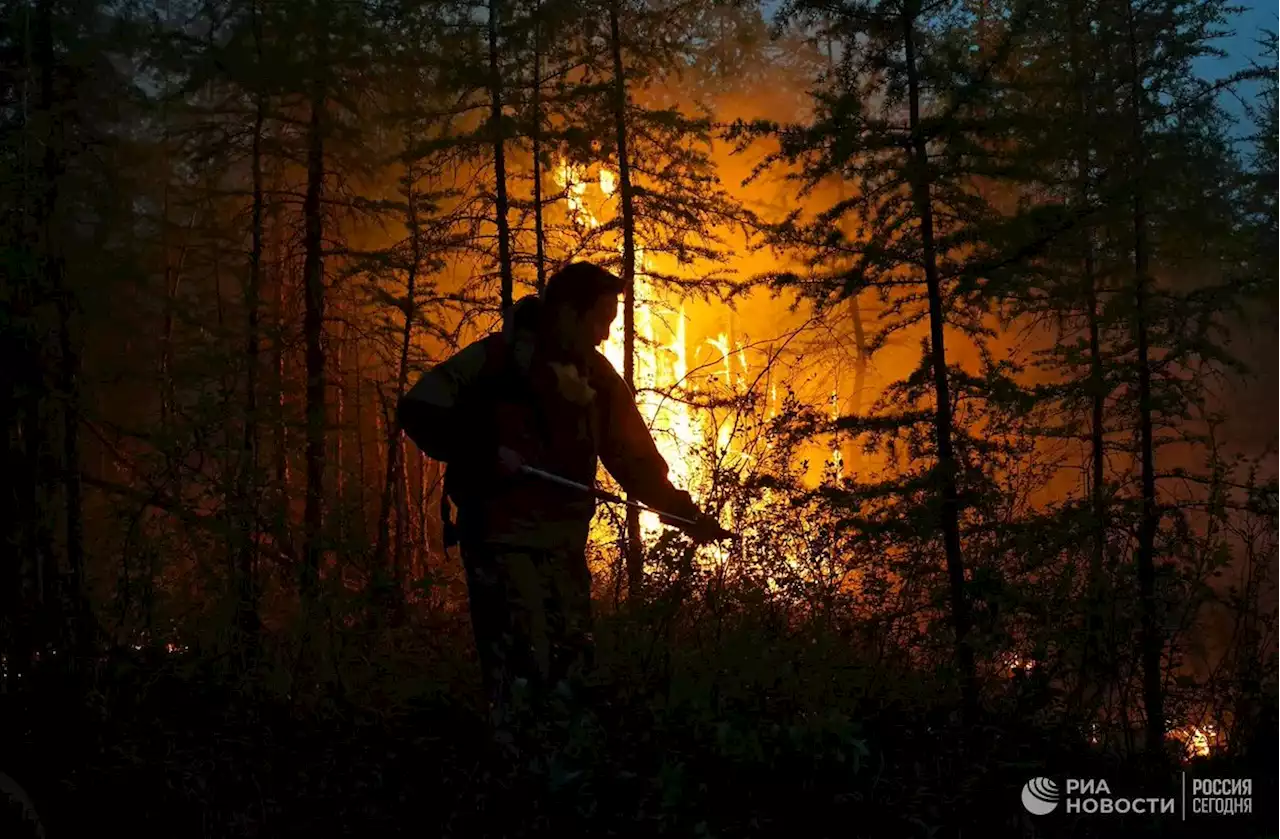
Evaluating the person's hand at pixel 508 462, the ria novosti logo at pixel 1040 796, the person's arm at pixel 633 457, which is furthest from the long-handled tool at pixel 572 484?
the ria novosti logo at pixel 1040 796

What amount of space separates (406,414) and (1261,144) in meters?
34.8

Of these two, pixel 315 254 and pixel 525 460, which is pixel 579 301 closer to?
pixel 525 460

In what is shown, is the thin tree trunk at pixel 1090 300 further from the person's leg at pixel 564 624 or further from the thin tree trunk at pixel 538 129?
the thin tree trunk at pixel 538 129

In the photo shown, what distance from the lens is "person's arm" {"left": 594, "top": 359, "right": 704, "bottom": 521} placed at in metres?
5.71

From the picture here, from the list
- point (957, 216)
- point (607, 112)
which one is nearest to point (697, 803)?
point (957, 216)

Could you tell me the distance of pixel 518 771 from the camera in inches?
161

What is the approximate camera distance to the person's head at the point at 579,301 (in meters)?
5.29

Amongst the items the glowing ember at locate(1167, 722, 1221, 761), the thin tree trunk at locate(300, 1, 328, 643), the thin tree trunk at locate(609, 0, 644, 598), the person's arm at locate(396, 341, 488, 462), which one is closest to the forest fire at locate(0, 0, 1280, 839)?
the person's arm at locate(396, 341, 488, 462)

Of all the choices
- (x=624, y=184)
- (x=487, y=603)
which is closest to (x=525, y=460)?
(x=487, y=603)

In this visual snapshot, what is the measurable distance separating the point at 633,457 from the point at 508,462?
116 centimetres

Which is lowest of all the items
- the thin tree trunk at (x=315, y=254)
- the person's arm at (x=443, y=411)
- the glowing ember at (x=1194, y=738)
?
the glowing ember at (x=1194, y=738)

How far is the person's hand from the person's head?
822 mm

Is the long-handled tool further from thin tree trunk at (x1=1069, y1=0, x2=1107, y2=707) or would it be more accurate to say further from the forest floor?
thin tree trunk at (x1=1069, y1=0, x2=1107, y2=707)

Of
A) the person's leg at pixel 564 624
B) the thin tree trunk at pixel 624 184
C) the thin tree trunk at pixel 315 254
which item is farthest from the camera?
the thin tree trunk at pixel 315 254
